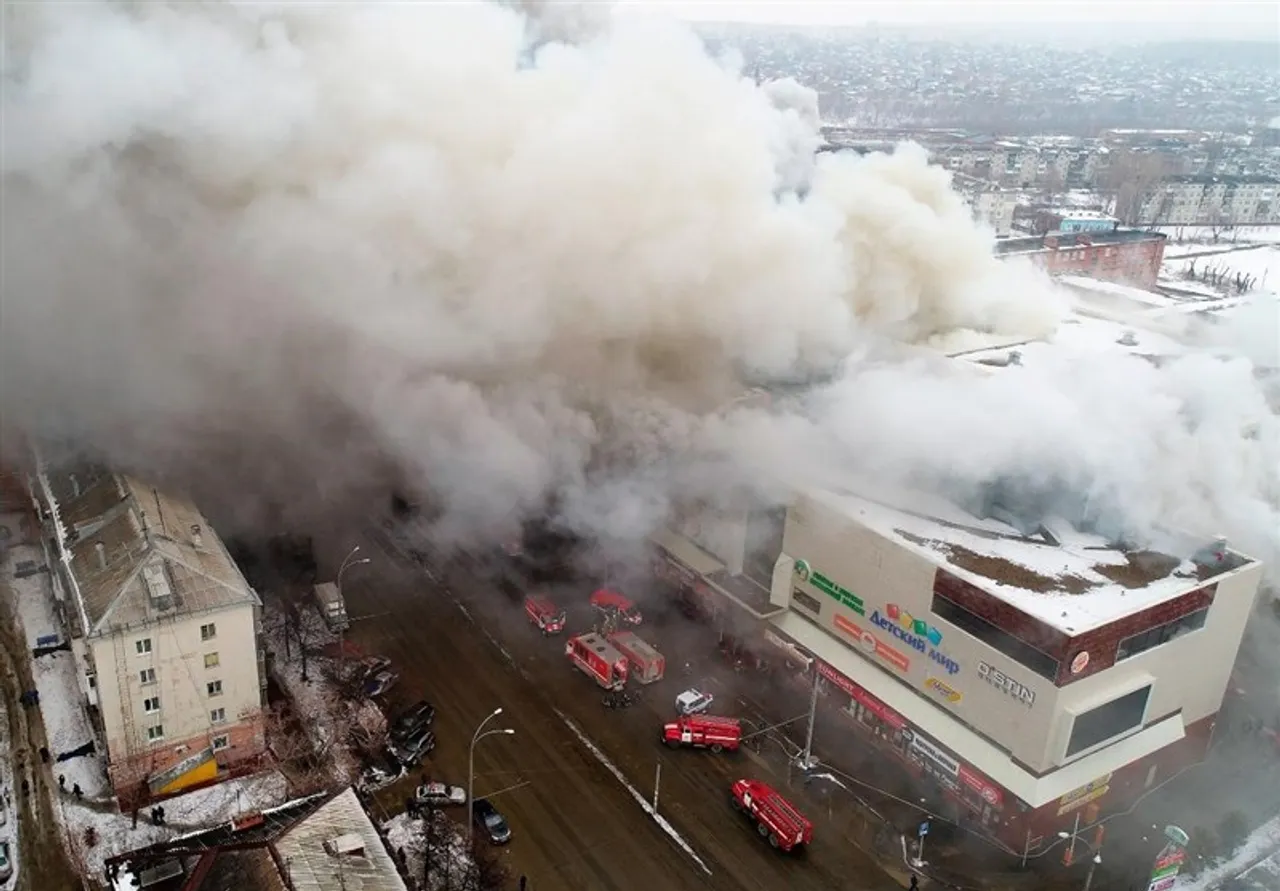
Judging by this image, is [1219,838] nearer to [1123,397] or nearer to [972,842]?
[972,842]

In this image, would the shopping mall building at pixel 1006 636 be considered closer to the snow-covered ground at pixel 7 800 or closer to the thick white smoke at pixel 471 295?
the thick white smoke at pixel 471 295

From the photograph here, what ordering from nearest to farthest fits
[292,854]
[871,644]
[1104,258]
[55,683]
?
[292,854]
[871,644]
[55,683]
[1104,258]

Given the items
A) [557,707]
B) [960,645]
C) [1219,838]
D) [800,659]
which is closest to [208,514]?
[557,707]

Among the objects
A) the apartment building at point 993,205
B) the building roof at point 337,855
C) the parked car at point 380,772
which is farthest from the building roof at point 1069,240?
the building roof at point 337,855

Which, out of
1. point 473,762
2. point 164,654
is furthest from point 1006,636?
point 164,654

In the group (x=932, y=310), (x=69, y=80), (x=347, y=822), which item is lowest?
(x=347, y=822)

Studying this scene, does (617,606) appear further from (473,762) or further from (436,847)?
(436,847)
